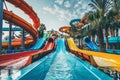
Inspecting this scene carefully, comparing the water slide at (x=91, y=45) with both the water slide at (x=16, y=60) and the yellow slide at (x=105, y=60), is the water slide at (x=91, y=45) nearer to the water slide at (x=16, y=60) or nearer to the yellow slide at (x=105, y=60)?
the water slide at (x=16, y=60)

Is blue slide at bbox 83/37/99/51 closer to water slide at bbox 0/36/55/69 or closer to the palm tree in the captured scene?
the palm tree

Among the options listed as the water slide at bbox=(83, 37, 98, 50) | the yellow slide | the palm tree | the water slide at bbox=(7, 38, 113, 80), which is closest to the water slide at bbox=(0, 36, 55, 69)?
the water slide at bbox=(7, 38, 113, 80)

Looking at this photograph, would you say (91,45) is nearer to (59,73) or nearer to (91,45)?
Answer: (91,45)

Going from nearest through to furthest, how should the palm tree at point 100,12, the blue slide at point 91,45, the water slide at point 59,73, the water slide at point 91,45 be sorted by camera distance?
the water slide at point 59,73 < the palm tree at point 100,12 < the blue slide at point 91,45 < the water slide at point 91,45

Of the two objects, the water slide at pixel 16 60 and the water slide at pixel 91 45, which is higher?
the water slide at pixel 91 45

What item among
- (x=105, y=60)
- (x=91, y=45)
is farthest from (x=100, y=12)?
(x=91, y=45)

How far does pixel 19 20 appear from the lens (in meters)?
29.8

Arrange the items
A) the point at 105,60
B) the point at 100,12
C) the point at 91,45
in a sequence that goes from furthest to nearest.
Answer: the point at 91,45, the point at 100,12, the point at 105,60

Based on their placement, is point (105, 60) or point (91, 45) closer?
point (105, 60)

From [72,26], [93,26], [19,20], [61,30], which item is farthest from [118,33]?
[61,30]

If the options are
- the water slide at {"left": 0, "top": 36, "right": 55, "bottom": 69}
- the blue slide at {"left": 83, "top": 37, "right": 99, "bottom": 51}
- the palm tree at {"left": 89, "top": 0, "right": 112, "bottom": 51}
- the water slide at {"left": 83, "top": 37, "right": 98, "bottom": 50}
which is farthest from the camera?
the water slide at {"left": 83, "top": 37, "right": 98, "bottom": 50}

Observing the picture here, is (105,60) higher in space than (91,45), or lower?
lower

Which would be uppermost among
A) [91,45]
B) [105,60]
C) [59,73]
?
[91,45]

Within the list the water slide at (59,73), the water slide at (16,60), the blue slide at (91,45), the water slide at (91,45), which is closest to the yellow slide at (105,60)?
the water slide at (59,73)
